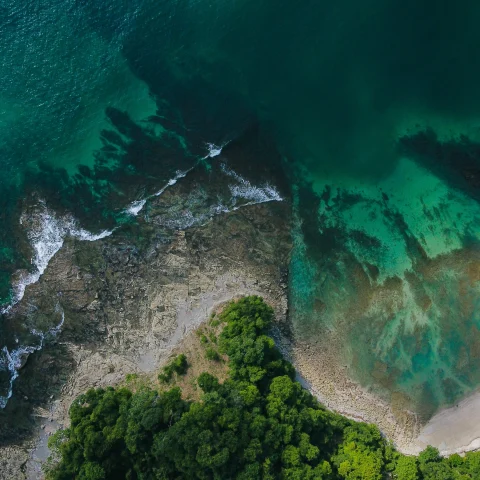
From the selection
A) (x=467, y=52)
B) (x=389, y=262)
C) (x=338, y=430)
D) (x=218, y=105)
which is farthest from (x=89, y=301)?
(x=467, y=52)

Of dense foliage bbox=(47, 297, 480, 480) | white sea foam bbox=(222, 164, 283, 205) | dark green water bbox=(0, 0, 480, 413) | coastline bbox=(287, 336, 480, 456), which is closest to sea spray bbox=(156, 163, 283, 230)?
white sea foam bbox=(222, 164, 283, 205)

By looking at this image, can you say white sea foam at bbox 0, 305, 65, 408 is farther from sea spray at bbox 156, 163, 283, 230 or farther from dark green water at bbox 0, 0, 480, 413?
sea spray at bbox 156, 163, 283, 230

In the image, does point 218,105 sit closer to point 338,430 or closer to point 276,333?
point 276,333

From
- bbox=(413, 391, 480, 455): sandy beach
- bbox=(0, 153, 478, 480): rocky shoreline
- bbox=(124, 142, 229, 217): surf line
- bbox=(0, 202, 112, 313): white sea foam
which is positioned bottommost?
bbox=(413, 391, 480, 455): sandy beach

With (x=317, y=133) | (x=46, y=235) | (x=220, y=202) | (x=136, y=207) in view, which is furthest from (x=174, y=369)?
(x=317, y=133)

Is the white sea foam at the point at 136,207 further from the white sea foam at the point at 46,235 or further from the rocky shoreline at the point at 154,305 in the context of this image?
the white sea foam at the point at 46,235

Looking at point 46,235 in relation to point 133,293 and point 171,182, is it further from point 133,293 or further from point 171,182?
point 171,182
